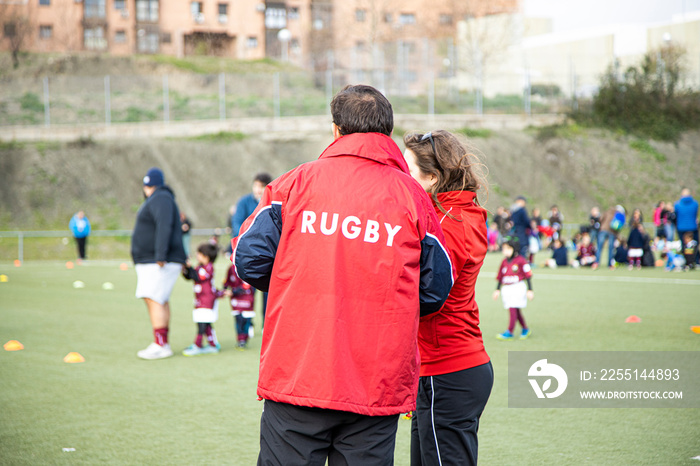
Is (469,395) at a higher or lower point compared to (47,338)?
higher

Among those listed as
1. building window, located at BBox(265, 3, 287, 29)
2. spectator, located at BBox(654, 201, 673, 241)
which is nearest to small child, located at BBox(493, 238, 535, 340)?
spectator, located at BBox(654, 201, 673, 241)

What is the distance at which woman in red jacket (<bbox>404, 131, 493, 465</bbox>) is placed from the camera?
10.0 ft

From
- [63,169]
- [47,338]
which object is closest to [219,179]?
[63,169]

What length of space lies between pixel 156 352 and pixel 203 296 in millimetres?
820

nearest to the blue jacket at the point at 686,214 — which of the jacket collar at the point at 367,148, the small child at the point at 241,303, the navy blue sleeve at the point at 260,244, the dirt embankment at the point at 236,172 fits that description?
the dirt embankment at the point at 236,172

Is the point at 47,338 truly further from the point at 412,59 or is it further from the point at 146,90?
the point at 412,59

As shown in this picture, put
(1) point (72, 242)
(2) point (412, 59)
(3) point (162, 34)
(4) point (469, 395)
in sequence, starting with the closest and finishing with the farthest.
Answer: (4) point (469, 395) → (1) point (72, 242) → (2) point (412, 59) → (3) point (162, 34)

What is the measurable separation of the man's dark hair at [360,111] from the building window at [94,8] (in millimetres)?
55869

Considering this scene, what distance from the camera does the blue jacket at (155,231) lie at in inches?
295

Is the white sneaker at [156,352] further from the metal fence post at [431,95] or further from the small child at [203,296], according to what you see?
the metal fence post at [431,95]

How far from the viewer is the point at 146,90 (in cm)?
3625

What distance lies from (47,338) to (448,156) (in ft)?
24.4

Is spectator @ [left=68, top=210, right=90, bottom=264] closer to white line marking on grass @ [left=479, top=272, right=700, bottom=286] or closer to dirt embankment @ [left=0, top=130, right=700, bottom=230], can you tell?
dirt embankment @ [left=0, top=130, right=700, bottom=230]

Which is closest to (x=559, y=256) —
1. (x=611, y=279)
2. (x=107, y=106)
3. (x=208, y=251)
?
(x=611, y=279)
